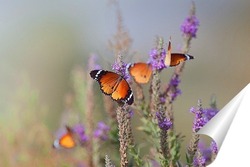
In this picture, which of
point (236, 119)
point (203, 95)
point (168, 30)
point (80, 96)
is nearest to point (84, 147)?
point (80, 96)

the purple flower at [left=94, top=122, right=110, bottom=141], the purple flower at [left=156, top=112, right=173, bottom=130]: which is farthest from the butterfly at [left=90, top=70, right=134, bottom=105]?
the purple flower at [left=94, top=122, right=110, bottom=141]

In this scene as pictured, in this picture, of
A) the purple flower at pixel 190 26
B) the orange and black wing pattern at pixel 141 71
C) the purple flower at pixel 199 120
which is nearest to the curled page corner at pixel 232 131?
the purple flower at pixel 199 120

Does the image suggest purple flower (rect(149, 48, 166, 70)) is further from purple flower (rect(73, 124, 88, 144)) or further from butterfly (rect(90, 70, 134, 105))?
purple flower (rect(73, 124, 88, 144))

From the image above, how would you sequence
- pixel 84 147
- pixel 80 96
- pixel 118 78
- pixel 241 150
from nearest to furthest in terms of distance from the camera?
pixel 241 150, pixel 118 78, pixel 84 147, pixel 80 96

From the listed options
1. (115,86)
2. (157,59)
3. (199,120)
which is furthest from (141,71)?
(199,120)

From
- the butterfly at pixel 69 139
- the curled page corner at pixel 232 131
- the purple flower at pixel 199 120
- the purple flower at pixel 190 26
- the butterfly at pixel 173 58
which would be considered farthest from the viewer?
the butterfly at pixel 69 139

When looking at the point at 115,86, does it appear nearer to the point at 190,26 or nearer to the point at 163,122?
the point at 163,122

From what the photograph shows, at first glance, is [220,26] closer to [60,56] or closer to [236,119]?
[60,56]

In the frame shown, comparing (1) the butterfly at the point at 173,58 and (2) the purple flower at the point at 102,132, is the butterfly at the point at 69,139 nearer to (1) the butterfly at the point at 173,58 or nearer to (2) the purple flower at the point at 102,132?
(2) the purple flower at the point at 102,132
